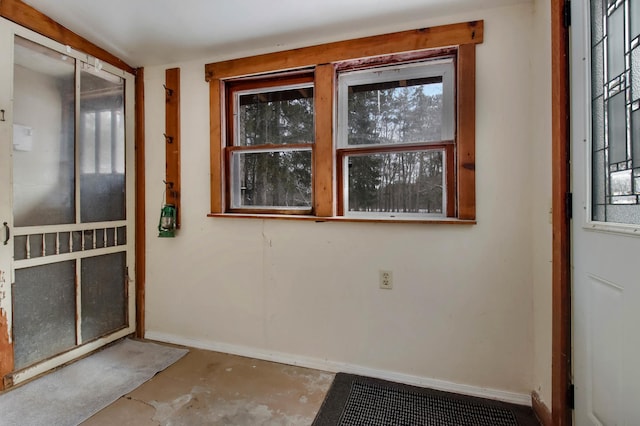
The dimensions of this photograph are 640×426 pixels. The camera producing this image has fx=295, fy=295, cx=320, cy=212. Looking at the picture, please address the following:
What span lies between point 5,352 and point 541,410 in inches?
119

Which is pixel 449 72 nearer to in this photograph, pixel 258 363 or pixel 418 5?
pixel 418 5

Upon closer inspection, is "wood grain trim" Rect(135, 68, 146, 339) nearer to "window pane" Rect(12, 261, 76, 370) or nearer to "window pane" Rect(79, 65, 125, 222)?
"window pane" Rect(79, 65, 125, 222)

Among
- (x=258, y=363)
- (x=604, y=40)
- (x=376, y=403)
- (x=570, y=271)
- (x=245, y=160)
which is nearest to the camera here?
(x=604, y=40)

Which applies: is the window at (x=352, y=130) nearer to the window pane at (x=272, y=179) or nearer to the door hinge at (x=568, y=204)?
the window pane at (x=272, y=179)

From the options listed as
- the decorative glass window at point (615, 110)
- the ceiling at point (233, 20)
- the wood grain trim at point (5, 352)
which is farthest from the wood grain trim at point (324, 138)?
the wood grain trim at point (5, 352)

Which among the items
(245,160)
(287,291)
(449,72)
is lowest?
(287,291)

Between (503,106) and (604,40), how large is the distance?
0.62m

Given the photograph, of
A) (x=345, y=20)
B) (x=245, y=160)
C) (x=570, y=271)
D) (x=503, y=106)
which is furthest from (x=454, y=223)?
(x=245, y=160)

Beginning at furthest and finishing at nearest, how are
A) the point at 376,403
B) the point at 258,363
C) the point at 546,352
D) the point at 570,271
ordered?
the point at 258,363 → the point at 376,403 → the point at 546,352 → the point at 570,271

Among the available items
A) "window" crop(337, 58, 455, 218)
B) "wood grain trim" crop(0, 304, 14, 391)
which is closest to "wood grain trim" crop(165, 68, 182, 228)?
"wood grain trim" crop(0, 304, 14, 391)

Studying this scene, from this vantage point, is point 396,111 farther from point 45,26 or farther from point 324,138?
point 45,26

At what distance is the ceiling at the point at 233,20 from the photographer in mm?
1709

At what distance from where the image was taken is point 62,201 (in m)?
2.02

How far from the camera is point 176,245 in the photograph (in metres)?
2.40
